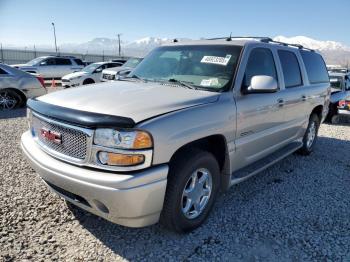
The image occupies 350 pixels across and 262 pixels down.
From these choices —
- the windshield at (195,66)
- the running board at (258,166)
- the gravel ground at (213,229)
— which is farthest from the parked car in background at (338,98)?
the windshield at (195,66)

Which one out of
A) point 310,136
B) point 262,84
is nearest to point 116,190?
point 262,84

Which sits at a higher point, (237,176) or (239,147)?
(239,147)

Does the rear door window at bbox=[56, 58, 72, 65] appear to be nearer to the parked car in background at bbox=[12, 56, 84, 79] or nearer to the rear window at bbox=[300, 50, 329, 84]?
the parked car in background at bbox=[12, 56, 84, 79]

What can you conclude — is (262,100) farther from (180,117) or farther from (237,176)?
(180,117)

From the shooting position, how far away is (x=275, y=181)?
481 cm

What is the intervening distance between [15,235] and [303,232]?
289cm

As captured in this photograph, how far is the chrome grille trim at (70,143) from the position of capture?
8.75 ft

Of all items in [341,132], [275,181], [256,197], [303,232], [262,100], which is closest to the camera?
[303,232]

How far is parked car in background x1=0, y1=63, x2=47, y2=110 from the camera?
955cm

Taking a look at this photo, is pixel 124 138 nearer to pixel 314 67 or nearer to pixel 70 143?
pixel 70 143

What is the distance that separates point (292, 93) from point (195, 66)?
168 cm

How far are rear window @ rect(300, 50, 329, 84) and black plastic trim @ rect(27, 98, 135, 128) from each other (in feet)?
13.2

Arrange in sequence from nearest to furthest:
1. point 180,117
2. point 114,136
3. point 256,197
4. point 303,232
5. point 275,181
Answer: point 114,136
point 180,117
point 303,232
point 256,197
point 275,181

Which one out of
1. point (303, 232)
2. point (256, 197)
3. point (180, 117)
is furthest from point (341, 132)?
point (180, 117)
